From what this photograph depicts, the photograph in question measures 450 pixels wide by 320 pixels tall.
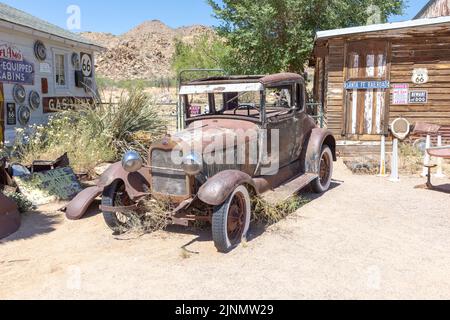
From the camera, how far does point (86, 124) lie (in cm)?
995

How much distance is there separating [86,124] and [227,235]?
6.15 meters

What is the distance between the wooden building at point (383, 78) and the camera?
10.8 meters

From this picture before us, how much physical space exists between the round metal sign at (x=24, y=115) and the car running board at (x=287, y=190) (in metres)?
6.90

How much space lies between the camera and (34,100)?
11078mm

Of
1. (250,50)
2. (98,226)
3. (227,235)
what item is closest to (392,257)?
(227,235)

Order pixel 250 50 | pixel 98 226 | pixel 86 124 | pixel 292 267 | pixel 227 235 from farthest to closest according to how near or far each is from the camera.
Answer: pixel 250 50, pixel 86 124, pixel 98 226, pixel 227 235, pixel 292 267

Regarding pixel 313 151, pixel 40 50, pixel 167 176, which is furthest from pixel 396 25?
pixel 40 50

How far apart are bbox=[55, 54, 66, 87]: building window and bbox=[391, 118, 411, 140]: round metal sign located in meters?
8.72

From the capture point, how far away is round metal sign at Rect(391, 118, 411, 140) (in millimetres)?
11016

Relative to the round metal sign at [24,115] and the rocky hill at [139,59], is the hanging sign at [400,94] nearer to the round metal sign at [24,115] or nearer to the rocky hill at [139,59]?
the round metal sign at [24,115]

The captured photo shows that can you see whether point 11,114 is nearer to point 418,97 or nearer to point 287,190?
point 287,190

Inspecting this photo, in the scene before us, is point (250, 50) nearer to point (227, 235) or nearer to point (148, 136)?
point (148, 136)

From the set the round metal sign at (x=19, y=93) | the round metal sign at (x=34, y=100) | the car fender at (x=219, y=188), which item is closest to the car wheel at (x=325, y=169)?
the car fender at (x=219, y=188)

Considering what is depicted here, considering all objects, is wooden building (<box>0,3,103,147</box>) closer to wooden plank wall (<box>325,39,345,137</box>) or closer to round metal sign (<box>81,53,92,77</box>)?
round metal sign (<box>81,53,92,77</box>)
